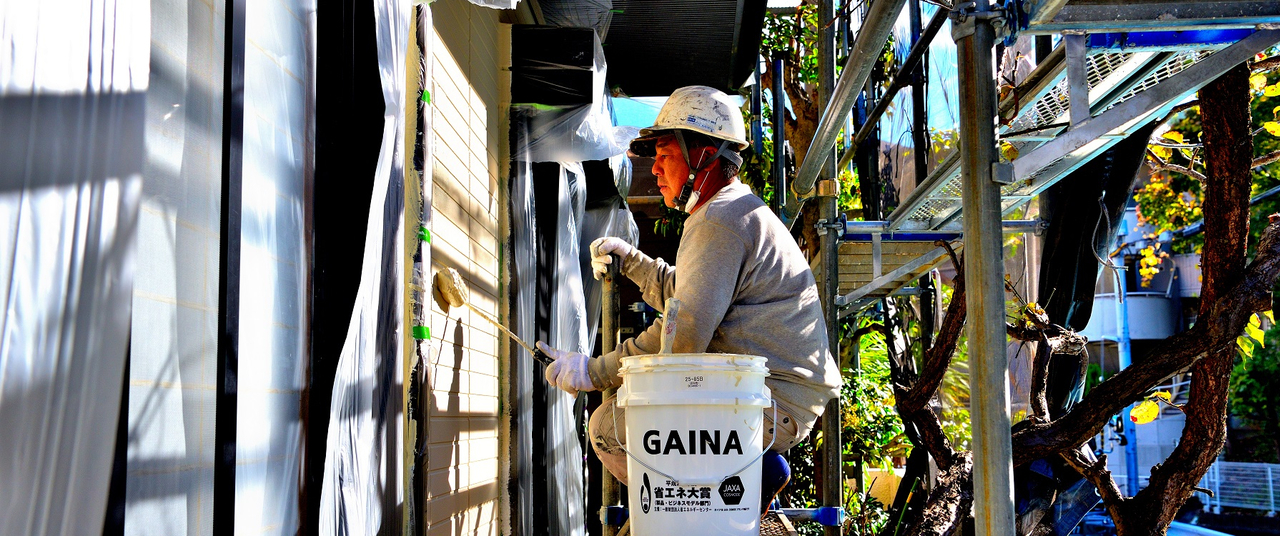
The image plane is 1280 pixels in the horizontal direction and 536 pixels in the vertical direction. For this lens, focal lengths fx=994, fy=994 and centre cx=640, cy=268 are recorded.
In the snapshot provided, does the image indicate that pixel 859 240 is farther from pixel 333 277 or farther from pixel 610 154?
pixel 333 277

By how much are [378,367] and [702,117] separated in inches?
60.5

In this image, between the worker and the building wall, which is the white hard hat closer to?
the worker

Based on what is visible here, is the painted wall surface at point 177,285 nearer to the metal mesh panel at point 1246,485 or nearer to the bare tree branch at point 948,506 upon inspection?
the bare tree branch at point 948,506

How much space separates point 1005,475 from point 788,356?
76cm

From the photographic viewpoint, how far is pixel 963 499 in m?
6.12

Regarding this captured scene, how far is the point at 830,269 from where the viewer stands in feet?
22.0

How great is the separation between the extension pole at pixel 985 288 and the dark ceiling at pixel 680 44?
10.9 ft

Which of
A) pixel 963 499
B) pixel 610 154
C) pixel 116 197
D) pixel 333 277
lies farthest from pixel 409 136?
pixel 963 499

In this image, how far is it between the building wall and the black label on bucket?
1307 mm

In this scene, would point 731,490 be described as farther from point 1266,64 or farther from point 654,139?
point 1266,64

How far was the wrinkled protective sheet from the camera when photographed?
2494mm

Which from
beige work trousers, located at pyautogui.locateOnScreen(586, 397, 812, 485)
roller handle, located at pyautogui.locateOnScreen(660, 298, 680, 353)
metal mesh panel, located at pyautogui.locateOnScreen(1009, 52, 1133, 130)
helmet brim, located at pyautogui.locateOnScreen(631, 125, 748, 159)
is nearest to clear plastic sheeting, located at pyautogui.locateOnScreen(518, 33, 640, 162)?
helmet brim, located at pyautogui.locateOnScreen(631, 125, 748, 159)

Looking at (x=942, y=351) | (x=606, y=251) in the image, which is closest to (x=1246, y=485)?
(x=942, y=351)

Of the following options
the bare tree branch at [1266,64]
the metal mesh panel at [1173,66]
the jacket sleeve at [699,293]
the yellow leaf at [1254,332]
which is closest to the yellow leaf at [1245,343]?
the yellow leaf at [1254,332]
